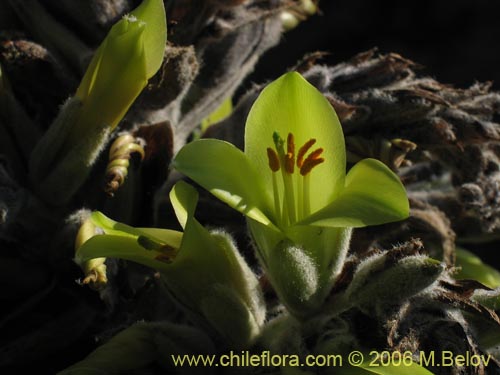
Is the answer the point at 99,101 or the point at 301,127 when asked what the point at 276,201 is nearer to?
the point at 301,127

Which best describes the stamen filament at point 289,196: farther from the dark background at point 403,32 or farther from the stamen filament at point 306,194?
the dark background at point 403,32

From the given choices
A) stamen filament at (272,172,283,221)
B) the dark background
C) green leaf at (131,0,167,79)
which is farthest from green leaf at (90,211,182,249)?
the dark background

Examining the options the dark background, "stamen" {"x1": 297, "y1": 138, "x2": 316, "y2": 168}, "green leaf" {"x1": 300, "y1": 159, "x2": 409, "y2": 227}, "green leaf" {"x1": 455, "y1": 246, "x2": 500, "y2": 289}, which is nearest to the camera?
"green leaf" {"x1": 300, "y1": 159, "x2": 409, "y2": 227}

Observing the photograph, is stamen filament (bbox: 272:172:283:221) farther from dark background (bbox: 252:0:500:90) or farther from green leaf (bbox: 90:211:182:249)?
dark background (bbox: 252:0:500:90)

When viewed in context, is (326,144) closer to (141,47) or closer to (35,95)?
(141,47)

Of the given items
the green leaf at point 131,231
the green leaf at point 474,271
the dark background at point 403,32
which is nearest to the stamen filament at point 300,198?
the green leaf at point 131,231

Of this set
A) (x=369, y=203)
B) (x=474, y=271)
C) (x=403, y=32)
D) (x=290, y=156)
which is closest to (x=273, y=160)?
(x=290, y=156)

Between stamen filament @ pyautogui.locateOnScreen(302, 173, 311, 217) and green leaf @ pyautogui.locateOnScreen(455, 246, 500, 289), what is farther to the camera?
green leaf @ pyautogui.locateOnScreen(455, 246, 500, 289)
